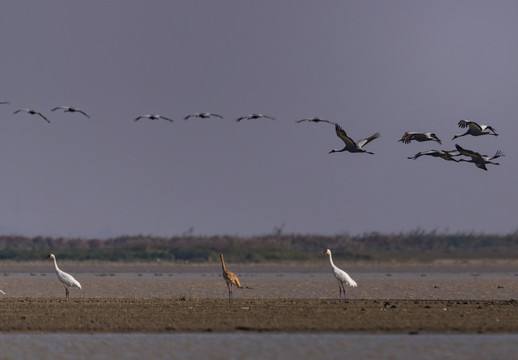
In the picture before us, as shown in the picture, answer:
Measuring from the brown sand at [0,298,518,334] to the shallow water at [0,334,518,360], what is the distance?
0.93 metres

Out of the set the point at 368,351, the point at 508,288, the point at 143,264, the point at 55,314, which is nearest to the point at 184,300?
the point at 55,314

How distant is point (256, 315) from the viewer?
104 ft

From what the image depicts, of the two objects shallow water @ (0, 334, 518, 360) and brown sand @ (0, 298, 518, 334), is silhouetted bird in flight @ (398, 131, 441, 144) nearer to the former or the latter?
brown sand @ (0, 298, 518, 334)

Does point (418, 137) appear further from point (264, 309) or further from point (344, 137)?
point (264, 309)

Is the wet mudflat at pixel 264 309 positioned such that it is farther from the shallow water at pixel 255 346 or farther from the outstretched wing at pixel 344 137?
the outstretched wing at pixel 344 137

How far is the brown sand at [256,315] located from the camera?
1138 inches

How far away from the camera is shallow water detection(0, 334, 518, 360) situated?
25000mm

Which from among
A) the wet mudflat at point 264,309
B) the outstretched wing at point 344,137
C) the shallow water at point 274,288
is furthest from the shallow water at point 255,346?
the shallow water at point 274,288

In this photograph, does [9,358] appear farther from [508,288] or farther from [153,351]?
[508,288]

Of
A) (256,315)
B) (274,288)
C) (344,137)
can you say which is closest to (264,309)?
(256,315)

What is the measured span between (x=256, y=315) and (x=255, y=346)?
5.45 meters

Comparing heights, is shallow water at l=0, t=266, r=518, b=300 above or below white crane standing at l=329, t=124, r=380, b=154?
below

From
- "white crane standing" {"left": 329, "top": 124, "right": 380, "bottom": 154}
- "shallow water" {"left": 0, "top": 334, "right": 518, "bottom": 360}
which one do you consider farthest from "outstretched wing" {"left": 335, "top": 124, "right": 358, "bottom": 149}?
"shallow water" {"left": 0, "top": 334, "right": 518, "bottom": 360}

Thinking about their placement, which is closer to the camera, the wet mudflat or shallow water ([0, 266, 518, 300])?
the wet mudflat
